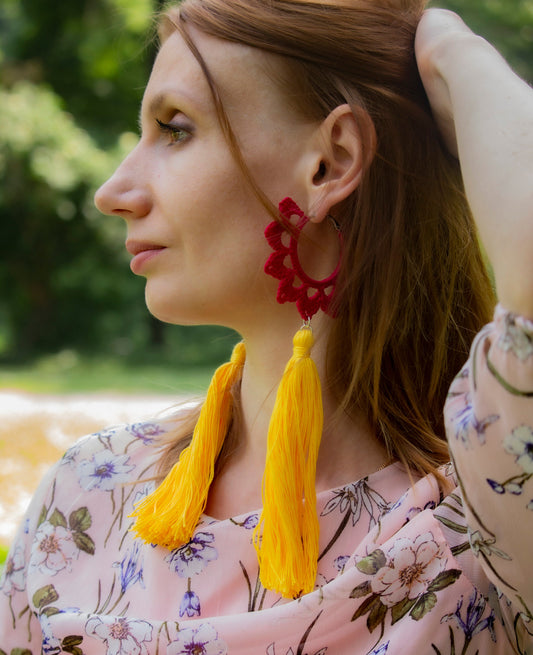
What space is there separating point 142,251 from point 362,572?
0.70m

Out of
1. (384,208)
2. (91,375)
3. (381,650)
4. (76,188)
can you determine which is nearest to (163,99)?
(384,208)

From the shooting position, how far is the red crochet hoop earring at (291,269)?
1372 mm

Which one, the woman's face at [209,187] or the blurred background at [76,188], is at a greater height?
the blurred background at [76,188]

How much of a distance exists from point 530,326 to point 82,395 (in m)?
7.67

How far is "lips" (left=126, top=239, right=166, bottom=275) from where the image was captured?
56.6 inches

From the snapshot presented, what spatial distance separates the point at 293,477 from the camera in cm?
135

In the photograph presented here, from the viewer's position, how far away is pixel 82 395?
8.22m

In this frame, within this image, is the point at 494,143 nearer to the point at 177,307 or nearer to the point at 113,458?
the point at 177,307

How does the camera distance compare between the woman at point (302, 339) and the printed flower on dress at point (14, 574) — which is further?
the printed flower on dress at point (14, 574)

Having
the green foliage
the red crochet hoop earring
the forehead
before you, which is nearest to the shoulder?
the red crochet hoop earring

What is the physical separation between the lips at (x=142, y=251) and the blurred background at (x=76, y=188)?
9466 mm

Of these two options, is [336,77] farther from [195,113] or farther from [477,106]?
[477,106]

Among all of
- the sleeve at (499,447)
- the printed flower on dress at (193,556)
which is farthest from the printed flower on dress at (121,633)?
the sleeve at (499,447)

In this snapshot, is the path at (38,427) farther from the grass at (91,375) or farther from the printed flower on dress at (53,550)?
the printed flower on dress at (53,550)
